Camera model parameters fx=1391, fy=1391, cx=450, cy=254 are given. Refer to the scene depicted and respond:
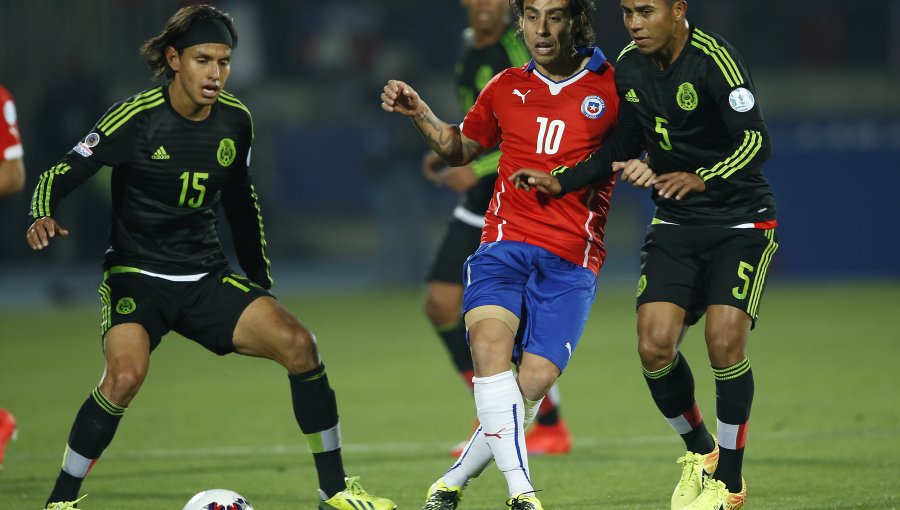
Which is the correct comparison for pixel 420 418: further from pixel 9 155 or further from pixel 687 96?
pixel 687 96

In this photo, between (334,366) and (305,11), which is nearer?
Result: (334,366)

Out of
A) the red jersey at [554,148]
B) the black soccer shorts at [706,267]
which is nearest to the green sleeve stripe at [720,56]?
the red jersey at [554,148]

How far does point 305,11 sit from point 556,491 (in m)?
18.6

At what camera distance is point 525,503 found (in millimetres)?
5320

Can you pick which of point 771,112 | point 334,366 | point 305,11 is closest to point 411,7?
point 305,11

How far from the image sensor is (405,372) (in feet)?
37.2

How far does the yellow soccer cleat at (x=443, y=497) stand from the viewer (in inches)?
225

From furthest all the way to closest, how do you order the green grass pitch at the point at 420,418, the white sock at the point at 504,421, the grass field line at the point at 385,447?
the grass field line at the point at 385,447, the green grass pitch at the point at 420,418, the white sock at the point at 504,421

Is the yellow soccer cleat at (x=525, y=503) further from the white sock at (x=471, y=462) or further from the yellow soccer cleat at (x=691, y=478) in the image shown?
the yellow soccer cleat at (x=691, y=478)

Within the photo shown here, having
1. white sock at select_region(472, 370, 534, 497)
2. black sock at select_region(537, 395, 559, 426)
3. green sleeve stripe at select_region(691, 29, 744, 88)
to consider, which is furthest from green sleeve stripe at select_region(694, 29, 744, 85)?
black sock at select_region(537, 395, 559, 426)

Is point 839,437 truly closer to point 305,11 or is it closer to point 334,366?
point 334,366

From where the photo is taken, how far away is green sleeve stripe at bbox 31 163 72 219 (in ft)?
18.6

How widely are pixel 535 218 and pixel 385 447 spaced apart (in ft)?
8.64

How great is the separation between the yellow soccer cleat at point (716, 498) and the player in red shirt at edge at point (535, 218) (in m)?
0.77
